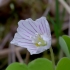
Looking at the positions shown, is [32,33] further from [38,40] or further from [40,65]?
[40,65]

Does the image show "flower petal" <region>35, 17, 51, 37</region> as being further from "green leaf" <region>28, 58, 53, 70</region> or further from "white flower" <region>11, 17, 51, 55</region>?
"green leaf" <region>28, 58, 53, 70</region>

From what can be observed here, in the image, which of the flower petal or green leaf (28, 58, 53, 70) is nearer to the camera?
the flower petal

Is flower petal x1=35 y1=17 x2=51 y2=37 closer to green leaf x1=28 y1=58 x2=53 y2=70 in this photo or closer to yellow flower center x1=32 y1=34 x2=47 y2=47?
yellow flower center x1=32 y1=34 x2=47 y2=47

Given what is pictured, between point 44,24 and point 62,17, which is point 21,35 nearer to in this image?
point 44,24

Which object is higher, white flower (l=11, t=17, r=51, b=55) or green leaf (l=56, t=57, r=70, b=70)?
white flower (l=11, t=17, r=51, b=55)

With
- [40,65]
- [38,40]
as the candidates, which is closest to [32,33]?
[38,40]

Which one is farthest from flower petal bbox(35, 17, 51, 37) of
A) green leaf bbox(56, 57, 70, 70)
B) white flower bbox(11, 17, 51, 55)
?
green leaf bbox(56, 57, 70, 70)

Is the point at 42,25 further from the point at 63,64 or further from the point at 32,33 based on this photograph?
the point at 63,64

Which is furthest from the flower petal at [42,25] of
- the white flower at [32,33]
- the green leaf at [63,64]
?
the green leaf at [63,64]

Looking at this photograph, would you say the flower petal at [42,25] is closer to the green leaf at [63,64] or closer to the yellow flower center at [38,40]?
the yellow flower center at [38,40]

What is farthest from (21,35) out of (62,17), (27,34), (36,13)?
(36,13)

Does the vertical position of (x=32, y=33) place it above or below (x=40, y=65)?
above

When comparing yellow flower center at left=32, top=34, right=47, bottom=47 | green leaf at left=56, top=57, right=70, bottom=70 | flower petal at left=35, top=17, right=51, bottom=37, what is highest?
flower petal at left=35, top=17, right=51, bottom=37
